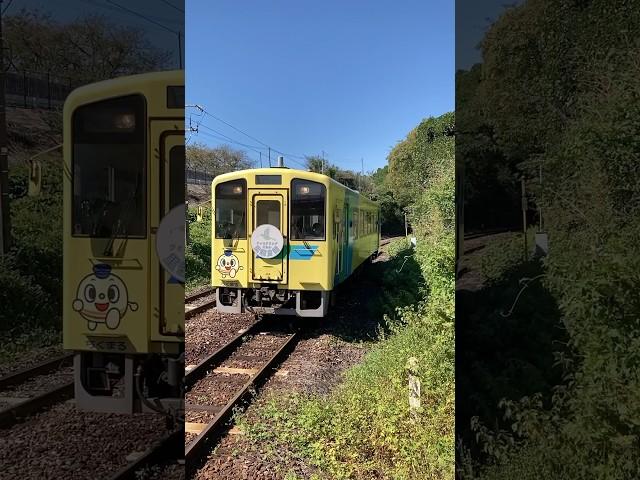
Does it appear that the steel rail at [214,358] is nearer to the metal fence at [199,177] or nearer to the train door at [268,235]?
the train door at [268,235]

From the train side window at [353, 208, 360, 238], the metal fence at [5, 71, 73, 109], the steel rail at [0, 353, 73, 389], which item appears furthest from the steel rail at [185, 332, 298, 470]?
the train side window at [353, 208, 360, 238]

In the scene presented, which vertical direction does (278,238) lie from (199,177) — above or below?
below

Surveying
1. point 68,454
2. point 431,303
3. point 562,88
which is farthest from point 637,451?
point 68,454

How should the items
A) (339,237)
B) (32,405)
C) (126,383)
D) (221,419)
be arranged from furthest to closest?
(339,237) → (221,419) → (32,405) → (126,383)

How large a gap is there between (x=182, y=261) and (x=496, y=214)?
68.2 inches

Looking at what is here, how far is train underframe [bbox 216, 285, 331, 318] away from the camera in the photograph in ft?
22.1

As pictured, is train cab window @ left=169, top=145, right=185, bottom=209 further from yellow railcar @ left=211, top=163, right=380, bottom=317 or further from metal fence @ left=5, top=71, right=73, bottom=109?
yellow railcar @ left=211, top=163, right=380, bottom=317

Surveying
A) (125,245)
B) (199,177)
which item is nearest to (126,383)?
(125,245)

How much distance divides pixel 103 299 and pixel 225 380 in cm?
280

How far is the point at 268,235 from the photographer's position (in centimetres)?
672

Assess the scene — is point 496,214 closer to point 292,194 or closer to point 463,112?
point 463,112

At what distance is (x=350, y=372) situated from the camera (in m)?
4.24

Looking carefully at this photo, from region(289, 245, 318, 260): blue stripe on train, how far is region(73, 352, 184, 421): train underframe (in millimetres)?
3834

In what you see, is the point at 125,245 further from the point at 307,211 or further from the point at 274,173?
the point at 307,211
